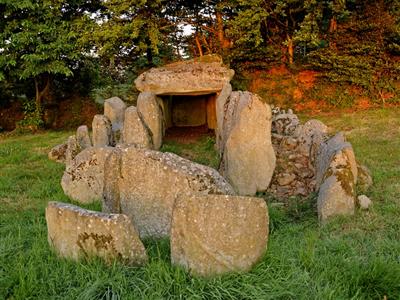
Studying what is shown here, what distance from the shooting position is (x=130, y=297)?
3.39 metres

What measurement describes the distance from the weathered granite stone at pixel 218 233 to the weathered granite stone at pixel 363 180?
134 inches

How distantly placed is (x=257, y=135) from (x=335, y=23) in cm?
1145

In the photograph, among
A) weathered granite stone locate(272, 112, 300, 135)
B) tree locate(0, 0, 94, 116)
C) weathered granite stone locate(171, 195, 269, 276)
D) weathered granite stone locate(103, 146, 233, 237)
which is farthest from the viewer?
tree locate(0, 0, 94, 116)

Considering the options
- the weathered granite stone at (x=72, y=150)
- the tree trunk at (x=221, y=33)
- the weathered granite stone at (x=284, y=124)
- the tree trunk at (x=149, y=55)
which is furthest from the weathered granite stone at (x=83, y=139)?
the tree trunk at (x=221, y=33)

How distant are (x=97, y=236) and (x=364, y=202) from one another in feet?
12.2

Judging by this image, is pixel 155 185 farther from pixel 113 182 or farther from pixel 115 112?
pixel 115 112

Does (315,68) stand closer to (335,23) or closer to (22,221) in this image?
(335,23)

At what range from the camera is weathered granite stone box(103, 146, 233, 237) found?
16.1 ft

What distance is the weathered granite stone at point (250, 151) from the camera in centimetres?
731

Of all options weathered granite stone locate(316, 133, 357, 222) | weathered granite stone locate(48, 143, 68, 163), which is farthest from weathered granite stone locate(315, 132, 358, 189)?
weathered granite stone locate(48, 143, 68, 163)

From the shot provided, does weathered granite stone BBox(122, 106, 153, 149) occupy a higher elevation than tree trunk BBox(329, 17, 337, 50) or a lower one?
lower

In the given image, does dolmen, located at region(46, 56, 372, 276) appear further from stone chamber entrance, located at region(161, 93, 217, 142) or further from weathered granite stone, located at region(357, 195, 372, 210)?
stone chamber entrance, located at region(161, 93, 217, 142)

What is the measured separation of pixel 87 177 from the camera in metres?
7.04

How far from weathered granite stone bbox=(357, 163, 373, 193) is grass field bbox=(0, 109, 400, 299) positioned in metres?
0.15
